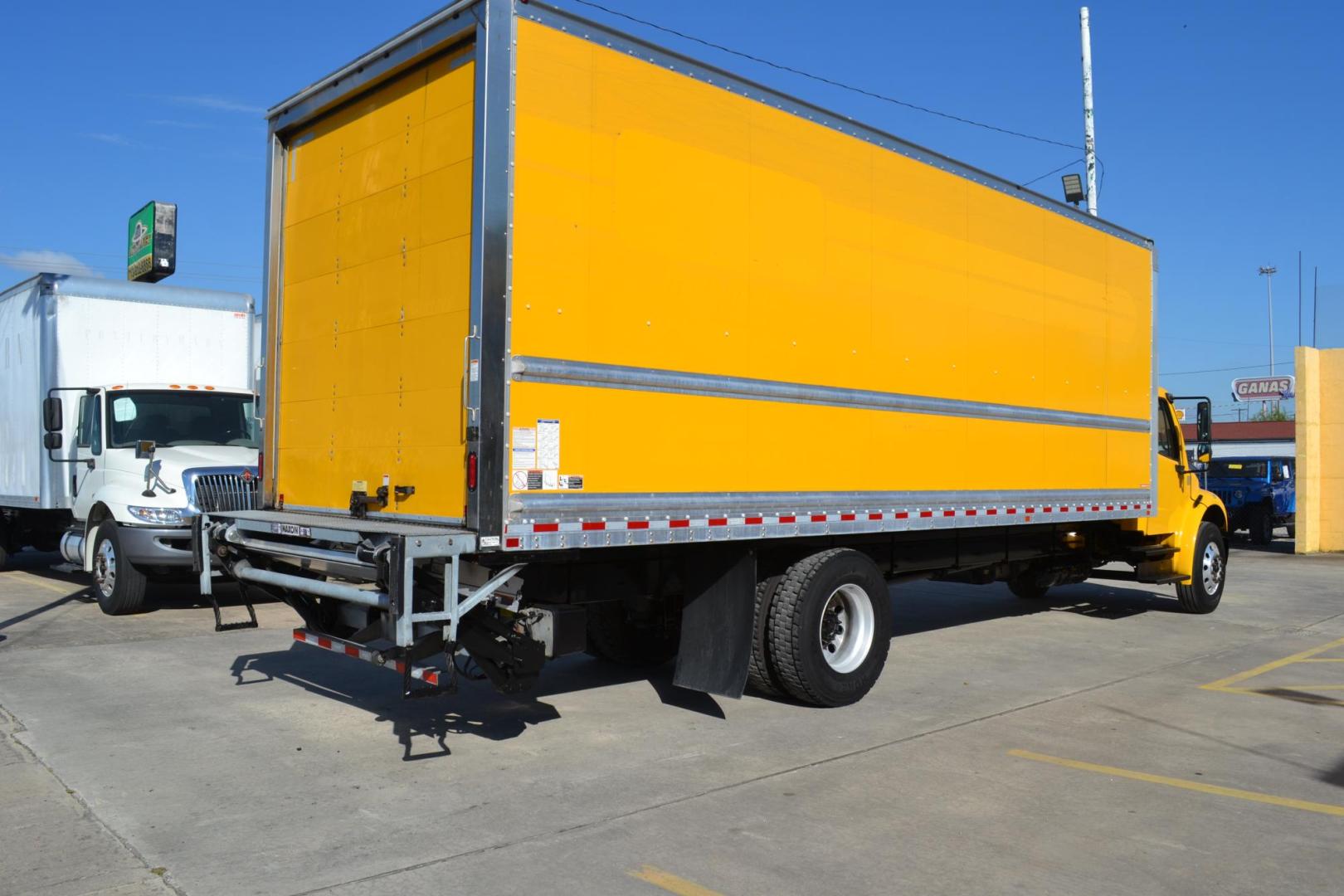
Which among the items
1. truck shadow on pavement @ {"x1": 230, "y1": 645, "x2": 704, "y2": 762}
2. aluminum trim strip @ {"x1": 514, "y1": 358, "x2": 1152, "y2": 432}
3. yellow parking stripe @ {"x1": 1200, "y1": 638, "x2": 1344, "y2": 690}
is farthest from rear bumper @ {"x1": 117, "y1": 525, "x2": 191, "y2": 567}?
yellow parking stripe @ {"x1": 1200, "y1": 638, "x2": 1344, "y2": 690}

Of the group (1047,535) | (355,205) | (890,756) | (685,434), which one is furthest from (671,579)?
(1047,535)

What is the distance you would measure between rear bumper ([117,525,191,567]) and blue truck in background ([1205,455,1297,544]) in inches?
862

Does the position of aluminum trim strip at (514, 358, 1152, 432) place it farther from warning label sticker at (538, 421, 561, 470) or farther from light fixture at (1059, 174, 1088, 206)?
light fixture at (1059, 174, 1088, 206)

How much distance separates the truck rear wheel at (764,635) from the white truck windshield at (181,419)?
7.65m

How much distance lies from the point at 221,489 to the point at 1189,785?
9.49 metres

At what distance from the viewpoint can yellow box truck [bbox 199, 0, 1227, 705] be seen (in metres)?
5.73

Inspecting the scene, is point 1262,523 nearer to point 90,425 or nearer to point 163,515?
point 163,515

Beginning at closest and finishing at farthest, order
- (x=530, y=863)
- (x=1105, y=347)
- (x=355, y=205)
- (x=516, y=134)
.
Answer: (x=530, y=863), (x=516, y=134), (x=355, y=205), (x=1105, y=347)

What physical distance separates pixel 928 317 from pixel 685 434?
9.19 feet

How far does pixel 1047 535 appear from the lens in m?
10.7

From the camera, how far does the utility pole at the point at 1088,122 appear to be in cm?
2184

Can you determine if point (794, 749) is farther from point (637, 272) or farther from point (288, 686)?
point (288, 686)

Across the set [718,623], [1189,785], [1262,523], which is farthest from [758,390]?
[1262,523]

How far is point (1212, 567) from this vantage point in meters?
12.7
